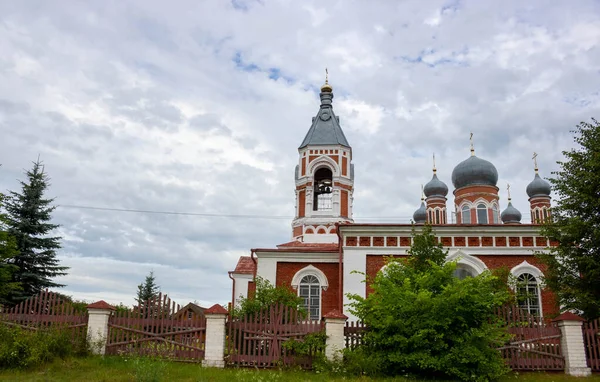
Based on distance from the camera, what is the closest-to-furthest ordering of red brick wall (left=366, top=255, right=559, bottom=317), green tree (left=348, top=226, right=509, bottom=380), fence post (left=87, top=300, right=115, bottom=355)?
1. green tree (left=348, top=226, right=509, bottom=380)
2. fence post (left=87, top=300, right=115, bottom=355)
3. red brick wall (left=366, top=255, right=559, bottom=317)

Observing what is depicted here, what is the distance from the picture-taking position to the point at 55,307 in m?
12.8

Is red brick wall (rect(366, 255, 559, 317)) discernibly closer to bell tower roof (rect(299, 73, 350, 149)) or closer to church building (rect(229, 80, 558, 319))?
church building (rect(229, 80, 558, 319))

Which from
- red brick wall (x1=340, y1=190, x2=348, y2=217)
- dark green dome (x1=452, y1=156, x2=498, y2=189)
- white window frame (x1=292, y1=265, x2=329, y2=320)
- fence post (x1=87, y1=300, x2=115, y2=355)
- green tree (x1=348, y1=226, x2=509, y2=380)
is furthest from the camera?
dark green dome (x1=452, y1=156, x2=498, y2=189)

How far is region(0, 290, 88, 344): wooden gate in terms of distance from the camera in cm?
1258

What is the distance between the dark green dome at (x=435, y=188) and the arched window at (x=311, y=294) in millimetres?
21474

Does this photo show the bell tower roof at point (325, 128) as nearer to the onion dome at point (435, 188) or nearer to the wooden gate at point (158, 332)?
the onion dome at point (435, 188)

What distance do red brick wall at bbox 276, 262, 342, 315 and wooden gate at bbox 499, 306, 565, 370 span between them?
27.0 feet

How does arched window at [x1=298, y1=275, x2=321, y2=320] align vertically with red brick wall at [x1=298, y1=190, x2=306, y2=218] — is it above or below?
below

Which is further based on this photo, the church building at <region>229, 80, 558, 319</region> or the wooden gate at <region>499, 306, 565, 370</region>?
the church building at <region>229, 80, 558, 319</region>

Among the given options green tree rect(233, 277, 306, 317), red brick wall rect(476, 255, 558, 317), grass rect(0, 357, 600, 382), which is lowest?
grass rect(0, 357, 600, 382)

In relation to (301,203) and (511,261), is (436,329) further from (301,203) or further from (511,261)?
(301,203)

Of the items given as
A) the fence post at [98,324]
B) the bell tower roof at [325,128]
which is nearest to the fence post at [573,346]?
the fence post at [98,324]

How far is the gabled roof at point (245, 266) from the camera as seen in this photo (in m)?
25.8

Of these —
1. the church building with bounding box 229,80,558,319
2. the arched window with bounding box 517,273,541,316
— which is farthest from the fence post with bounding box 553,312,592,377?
the arched window with bounding box 517,273,541,316
